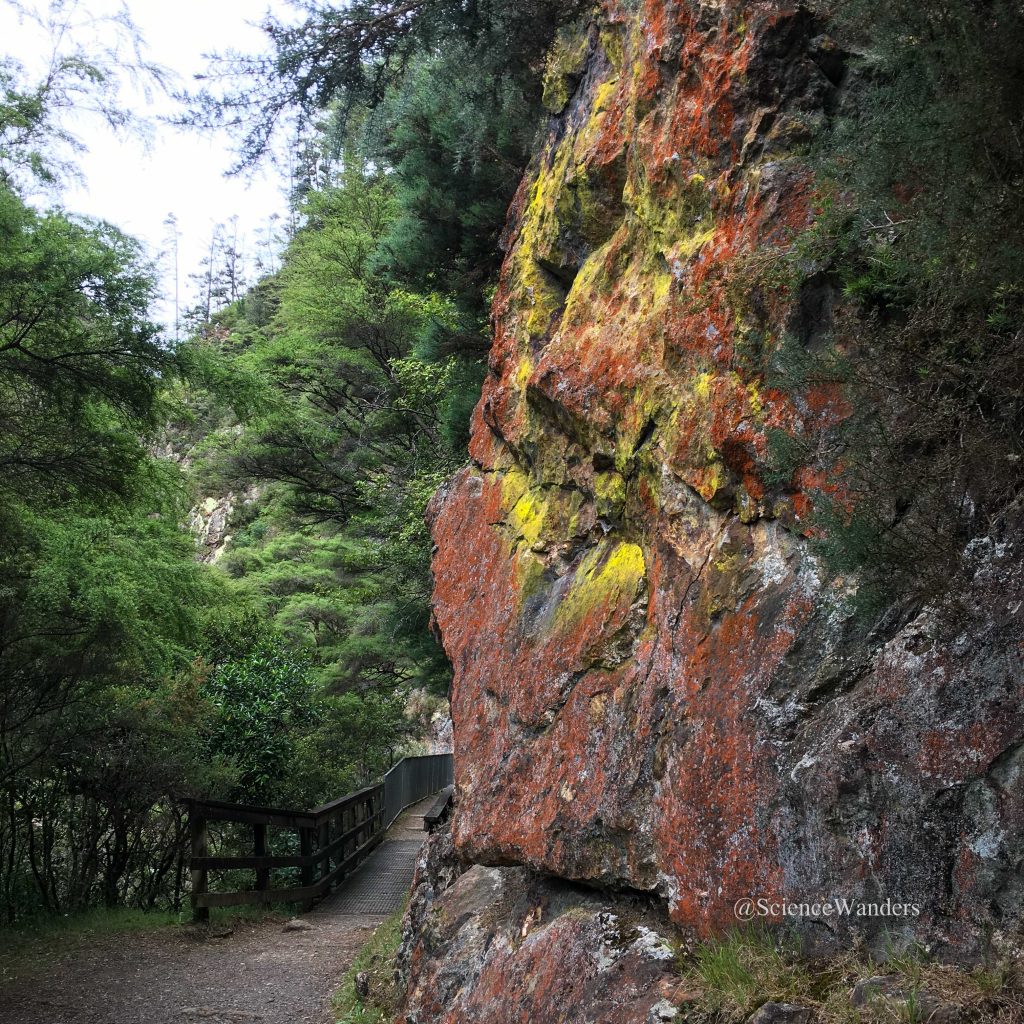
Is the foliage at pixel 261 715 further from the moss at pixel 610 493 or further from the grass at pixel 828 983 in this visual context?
the grass at pixel 828 983

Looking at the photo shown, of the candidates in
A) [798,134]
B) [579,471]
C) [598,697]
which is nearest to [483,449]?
[579,471]

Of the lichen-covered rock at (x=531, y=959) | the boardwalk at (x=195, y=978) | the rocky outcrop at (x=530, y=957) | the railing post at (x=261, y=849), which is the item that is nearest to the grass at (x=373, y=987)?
the boardwalk at (x=195, y=978)

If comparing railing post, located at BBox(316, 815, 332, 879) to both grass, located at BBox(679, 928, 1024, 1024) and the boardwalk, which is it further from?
grass, located at BBox(679, 928, 1024, 1024)

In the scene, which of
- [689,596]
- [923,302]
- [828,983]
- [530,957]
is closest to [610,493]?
[689,596]

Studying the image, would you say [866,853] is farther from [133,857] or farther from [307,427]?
[307,427]

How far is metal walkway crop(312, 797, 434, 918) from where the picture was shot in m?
11.1

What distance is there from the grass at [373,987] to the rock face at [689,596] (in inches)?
50.4

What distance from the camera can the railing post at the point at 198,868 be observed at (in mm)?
9703

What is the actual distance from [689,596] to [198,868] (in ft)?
24.5

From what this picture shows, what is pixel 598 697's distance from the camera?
17.3ft

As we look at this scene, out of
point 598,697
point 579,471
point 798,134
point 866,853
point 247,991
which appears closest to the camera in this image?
point 866,853

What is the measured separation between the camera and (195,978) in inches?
313

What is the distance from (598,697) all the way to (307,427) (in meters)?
12.9

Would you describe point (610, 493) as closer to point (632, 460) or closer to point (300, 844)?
point (632, 460)
